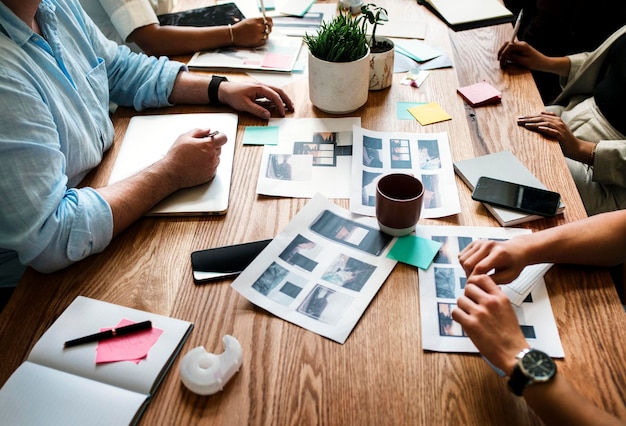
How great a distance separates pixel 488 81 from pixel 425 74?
0.56 feet

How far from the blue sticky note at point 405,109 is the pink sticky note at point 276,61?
37cm

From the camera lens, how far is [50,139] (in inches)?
35.8

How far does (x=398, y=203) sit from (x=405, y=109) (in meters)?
0.47

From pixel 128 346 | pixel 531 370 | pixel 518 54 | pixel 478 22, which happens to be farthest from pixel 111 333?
pixel 478 22

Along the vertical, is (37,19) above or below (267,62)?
above

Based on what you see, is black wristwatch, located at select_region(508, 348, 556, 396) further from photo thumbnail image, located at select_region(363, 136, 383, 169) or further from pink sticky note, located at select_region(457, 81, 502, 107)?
pink sticky note, located at select_region(457, 81, 502, 107)

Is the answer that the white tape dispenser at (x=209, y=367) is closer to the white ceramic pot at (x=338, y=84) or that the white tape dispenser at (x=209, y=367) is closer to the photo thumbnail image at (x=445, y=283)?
the photo thumbnail image at (x=445, y=283)

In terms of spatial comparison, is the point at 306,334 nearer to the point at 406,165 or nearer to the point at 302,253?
the point at 302,253

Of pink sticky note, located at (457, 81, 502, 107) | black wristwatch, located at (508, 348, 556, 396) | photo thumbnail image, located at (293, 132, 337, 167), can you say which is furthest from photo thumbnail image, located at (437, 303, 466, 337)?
pink sticky note, located at (457, 81, 502, 107)

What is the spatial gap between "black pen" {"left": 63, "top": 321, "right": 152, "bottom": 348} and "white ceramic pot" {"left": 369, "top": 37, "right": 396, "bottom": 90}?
847mm

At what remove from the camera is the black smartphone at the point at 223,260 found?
0.86 meters

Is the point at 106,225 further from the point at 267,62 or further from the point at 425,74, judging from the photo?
the point at 425,74

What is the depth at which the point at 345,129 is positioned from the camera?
1188 millimetres

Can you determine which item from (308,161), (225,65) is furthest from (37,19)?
(308,161)
